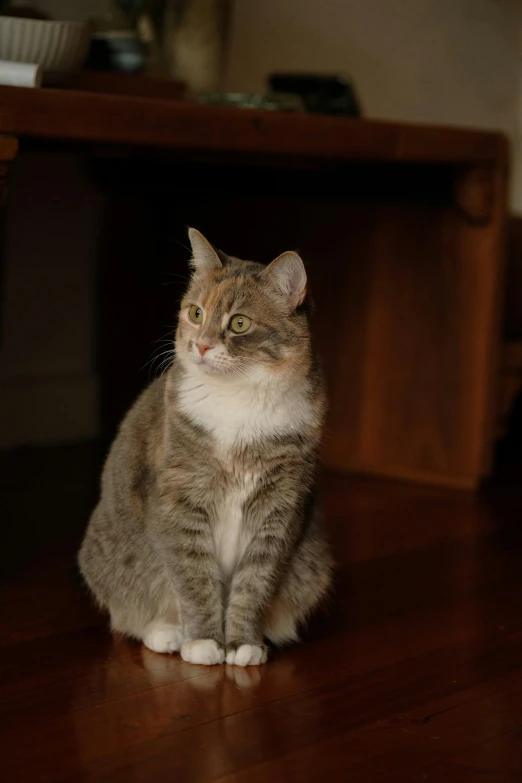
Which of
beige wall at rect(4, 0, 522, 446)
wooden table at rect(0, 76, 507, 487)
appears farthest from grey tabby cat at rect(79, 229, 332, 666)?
beige wall at rect(4, 0, 522, 446)

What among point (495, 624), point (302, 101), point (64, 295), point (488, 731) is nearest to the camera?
point (488, 731)

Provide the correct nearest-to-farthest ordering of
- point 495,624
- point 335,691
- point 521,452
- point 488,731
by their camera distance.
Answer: point 488,731, point 335,691, point 495,624, point 521,452

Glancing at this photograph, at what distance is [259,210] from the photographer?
3049 mm

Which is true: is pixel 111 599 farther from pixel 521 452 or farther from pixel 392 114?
pixel 392 114

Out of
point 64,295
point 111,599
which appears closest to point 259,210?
point 64,295

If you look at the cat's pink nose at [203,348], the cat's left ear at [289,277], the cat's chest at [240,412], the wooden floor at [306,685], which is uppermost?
the cat's left ear at [289,277]

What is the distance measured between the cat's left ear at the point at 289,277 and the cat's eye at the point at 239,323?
0.23ft

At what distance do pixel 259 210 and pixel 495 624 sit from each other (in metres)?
1.57

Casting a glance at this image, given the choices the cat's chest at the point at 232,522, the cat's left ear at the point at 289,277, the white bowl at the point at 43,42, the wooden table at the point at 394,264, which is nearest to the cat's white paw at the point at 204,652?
the cat's chest at the point at 232,522

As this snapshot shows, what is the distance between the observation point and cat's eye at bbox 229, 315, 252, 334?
162cm

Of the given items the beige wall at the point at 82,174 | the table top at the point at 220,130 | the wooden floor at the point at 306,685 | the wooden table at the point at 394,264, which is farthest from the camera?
the beige wall at the point at 82,174

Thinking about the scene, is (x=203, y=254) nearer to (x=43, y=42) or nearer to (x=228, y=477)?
(x=228, y=477)

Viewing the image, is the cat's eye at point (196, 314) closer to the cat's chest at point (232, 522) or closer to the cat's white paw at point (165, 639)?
the cat's chest at point (232, 522)

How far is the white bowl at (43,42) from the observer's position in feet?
6.10
